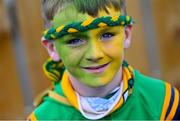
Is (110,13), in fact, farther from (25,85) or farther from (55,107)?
(25,85)

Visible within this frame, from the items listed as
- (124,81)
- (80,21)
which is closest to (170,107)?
(124,81)

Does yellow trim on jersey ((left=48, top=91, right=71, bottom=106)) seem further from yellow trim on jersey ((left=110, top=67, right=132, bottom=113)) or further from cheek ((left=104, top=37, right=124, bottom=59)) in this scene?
cheek ((left=104, top=37, right=124, bottom=59))

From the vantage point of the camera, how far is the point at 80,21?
2227 mm

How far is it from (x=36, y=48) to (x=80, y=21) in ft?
8.40

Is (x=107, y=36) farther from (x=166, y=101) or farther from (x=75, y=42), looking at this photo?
(x=166, y=101)

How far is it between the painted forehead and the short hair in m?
0.02

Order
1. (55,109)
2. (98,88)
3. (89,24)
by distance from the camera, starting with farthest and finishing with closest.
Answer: (55,109), (98,88), (89,24)

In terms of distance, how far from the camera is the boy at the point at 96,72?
88.0 inches

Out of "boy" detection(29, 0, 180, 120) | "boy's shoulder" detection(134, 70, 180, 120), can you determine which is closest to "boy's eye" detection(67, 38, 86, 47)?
"boy" detection(29, 0, 180, 120)

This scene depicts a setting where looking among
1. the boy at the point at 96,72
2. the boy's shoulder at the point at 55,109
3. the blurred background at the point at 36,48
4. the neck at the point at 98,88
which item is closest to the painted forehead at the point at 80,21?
the boy at the point at 96,72

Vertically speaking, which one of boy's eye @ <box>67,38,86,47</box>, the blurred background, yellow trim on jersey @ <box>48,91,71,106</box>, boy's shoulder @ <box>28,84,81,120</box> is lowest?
the blurred background

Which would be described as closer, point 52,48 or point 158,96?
point 52,48

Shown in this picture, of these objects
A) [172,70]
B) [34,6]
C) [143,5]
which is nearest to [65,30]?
[34,6]

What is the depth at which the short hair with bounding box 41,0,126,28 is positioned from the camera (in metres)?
2.22
